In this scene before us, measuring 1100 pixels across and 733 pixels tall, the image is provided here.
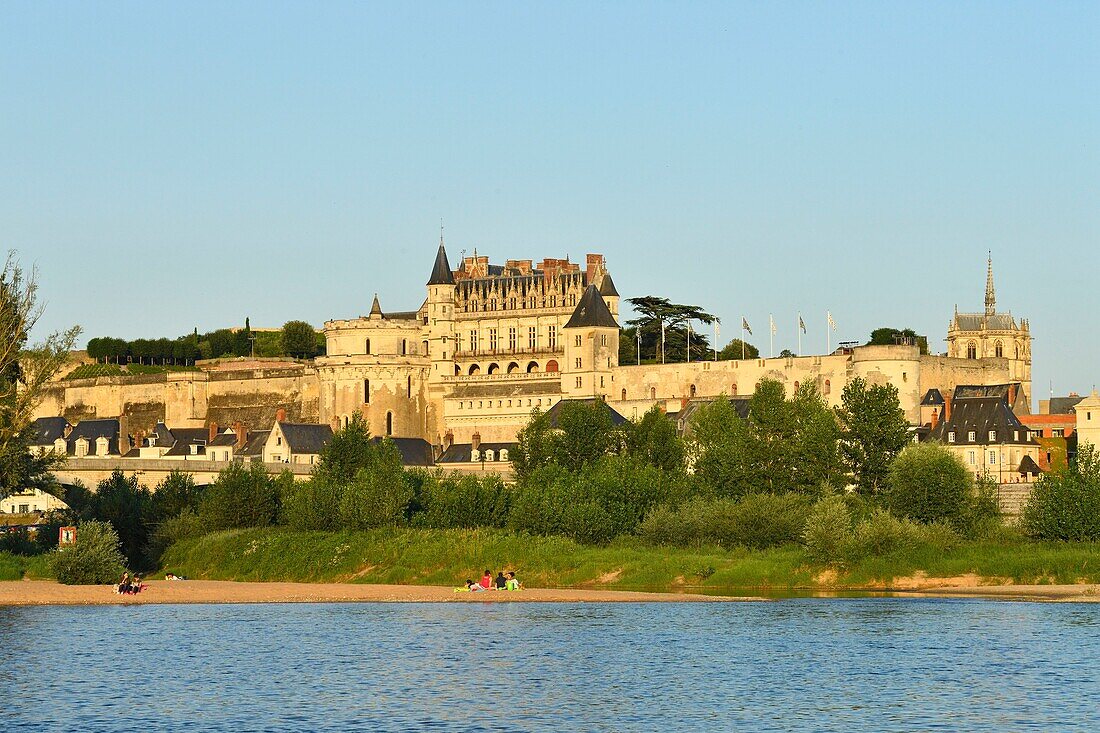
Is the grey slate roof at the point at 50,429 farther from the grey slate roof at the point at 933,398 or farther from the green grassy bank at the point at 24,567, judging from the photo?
the green grassy bank at the point at 24,567

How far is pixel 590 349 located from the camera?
346 ft

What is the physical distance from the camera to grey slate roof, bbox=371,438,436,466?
306ft

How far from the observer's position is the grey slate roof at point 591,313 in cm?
10600

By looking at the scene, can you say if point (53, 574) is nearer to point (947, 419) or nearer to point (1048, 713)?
point (1048, 713)

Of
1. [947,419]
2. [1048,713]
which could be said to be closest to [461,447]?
[947,419]

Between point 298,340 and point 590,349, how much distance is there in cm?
4504

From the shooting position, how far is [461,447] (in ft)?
321

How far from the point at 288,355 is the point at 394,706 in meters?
115

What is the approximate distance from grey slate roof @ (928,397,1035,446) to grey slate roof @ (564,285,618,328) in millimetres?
23064

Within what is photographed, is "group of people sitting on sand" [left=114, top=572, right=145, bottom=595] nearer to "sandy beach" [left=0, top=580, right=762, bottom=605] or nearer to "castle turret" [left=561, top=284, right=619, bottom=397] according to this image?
"sandy beach" [left=0, top=580, right=762, bottom=605]

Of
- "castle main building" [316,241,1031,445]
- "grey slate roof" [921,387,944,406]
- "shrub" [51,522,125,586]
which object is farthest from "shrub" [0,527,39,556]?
"grey slate roof" [921,387,944,406]

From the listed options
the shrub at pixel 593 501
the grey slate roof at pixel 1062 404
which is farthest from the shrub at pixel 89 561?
the grey slate roof at pixel 1062 404

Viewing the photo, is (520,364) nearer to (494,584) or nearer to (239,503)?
(239,503)

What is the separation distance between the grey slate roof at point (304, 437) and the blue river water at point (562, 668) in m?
44.8
